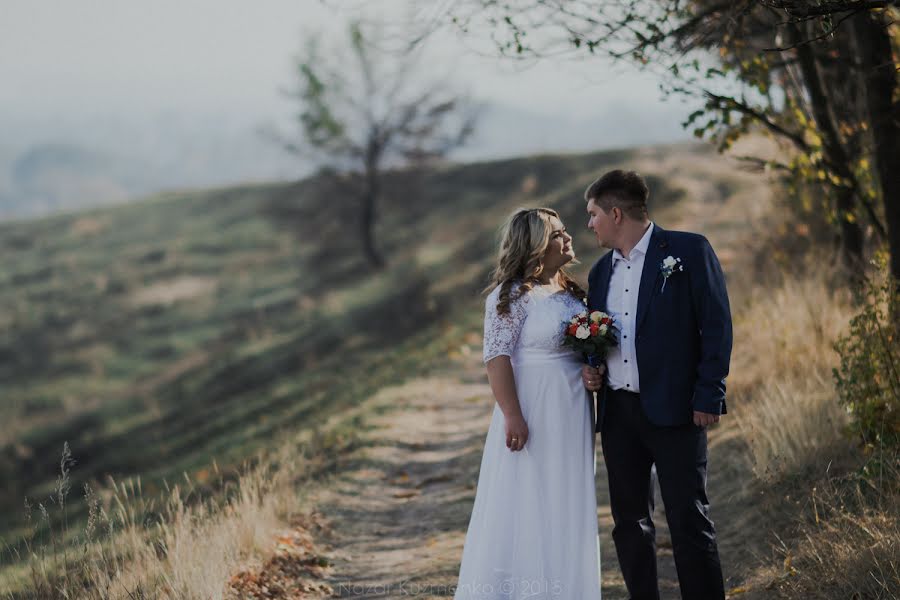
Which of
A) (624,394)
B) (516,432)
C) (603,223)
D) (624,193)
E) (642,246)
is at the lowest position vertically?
(516,432)

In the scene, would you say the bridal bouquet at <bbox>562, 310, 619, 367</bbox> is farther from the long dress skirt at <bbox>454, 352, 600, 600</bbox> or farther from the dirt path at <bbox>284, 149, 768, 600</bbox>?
the dirt path at <bbox>284, 149, 768, 600</bbox>

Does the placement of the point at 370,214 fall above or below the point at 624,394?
above

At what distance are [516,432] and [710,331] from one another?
117 cm

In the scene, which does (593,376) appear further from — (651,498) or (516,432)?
(651,498)

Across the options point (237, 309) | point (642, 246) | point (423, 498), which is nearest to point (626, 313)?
point (642, 246)

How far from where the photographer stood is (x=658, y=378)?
15.1ft

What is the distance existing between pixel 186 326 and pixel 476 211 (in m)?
12.7

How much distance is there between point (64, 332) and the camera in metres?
34.6

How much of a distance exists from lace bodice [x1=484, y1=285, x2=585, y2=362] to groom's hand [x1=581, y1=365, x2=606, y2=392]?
0.16 m

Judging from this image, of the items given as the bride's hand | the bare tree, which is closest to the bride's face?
the bride's hand

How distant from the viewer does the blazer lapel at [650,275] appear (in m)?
4.68

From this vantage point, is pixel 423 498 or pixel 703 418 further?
pixel 423 498

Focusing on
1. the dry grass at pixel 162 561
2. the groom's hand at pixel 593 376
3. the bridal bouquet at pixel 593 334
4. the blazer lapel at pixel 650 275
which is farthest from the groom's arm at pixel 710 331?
the dry grass at pixel 162 561

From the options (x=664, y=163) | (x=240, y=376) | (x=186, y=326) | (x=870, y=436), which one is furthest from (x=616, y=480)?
(x=186, y=326)
